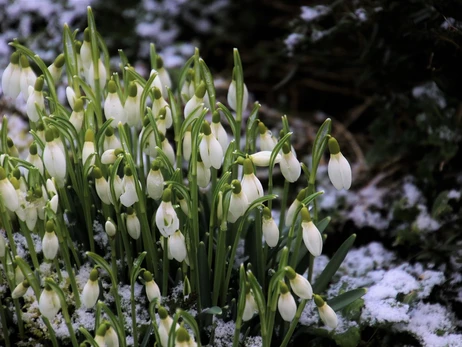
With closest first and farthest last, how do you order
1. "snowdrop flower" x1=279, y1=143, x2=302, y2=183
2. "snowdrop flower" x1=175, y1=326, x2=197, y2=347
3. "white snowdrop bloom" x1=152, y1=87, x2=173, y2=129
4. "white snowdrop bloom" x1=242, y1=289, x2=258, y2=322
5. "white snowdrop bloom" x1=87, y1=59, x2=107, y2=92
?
1. "snowdrop flower" x1=175, y1=326, x2=197, y2=347
2. "white snowdrop bloom" x1=242, y1=289, x2=258, y2=322
3. "snowdrop flower" x1=279, y1=143, x2=302, y2=183
4. "white snowdrop bloom" x1=152, y1=87, x2=173, y2=129
5. "white snowdrop bloom" x1=87, y1=59, x2=107, y2=92

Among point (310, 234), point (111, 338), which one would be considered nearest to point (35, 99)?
point (111, 338)

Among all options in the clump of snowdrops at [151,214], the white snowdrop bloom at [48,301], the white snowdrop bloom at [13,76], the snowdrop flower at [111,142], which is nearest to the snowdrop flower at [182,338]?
the clump of snowdrops at [151,214]

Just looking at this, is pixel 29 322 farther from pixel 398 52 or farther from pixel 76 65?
pixel 398 52

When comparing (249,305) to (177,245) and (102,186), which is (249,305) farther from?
(102,186)

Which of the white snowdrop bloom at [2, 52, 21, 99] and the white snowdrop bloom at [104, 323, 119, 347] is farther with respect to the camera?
the white snowdrop bloom at [2, 52, 21, 99]

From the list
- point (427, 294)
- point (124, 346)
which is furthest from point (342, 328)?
point (124, 346)

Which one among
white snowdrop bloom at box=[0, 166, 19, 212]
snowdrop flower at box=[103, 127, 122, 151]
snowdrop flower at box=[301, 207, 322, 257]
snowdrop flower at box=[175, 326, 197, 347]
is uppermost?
snowdrop flower at box=[103, 127, 122, 151]

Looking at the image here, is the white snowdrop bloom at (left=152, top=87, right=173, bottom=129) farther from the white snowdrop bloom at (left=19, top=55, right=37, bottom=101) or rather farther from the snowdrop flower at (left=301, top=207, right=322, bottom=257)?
the snowdrop flower at (left=301, top=207, right=322, bottom=257)

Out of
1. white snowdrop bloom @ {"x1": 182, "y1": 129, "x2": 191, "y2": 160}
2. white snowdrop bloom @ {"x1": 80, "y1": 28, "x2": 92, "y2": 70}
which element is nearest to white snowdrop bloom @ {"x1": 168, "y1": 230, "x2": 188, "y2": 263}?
white snowdrop bloom @ {"x1": 182, "y1": 129, "x2": 191, "y2": 160}
